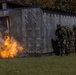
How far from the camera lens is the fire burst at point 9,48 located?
855 inches

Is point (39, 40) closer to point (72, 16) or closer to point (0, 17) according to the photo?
point (0, 17)

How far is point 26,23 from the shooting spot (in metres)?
21.4

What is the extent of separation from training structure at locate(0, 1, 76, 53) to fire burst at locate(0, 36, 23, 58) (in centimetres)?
33

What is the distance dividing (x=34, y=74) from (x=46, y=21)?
9.11 m

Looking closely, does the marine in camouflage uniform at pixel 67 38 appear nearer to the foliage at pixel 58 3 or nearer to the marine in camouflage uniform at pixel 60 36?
the marine in camouflage uniform at pixel 60 36

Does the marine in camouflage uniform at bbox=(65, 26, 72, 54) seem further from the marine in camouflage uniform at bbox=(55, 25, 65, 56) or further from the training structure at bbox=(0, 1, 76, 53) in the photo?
the training structure at bbox=(0, 1, 76, 53)

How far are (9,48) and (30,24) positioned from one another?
7.09 feet

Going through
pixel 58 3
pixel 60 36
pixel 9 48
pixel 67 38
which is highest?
pixel 58 3

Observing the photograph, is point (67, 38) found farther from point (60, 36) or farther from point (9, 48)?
point (9, 48)

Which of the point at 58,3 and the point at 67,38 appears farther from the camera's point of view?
the point at 58,3

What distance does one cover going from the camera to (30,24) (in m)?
21.3

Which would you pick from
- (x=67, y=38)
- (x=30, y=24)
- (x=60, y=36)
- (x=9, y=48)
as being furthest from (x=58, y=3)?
(x=30, y=24)

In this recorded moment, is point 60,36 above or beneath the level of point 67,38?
above

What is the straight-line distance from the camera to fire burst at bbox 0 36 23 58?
2173cm
